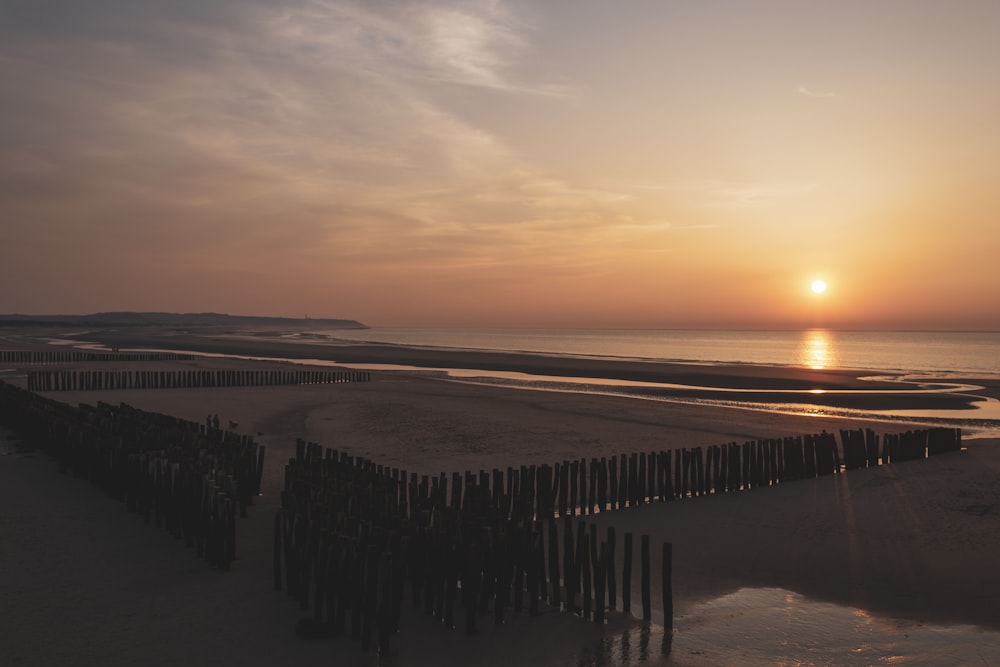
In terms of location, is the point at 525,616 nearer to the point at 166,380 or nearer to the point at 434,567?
the point at 434,567

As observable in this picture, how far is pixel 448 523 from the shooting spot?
30.6 feet

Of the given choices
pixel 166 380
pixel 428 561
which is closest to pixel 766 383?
pixel 166 380

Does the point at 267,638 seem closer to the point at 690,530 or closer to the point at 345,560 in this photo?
the point at 345,560

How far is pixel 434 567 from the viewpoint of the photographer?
902 cm

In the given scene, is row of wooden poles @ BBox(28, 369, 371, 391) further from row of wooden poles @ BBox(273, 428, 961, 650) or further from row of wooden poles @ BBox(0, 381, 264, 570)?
row of wooden poles @ BBox(273, 428, 961, 650)

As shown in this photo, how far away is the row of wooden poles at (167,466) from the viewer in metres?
11.1

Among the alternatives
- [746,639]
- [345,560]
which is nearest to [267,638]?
[345,560]

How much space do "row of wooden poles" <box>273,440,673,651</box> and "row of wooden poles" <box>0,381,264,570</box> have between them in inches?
66.4

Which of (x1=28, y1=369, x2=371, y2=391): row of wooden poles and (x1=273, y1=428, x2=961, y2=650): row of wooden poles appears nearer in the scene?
(x1=273, y1=428, x2=961, y2=650): row of wooden poles

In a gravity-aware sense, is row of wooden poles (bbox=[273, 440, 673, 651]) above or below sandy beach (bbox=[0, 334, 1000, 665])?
above

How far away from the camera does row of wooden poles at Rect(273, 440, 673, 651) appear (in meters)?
8.45

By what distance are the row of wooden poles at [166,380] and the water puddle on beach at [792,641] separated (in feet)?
115

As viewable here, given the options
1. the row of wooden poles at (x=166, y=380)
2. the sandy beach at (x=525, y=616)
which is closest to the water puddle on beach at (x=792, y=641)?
the sandy beach at (x=525, y=616)

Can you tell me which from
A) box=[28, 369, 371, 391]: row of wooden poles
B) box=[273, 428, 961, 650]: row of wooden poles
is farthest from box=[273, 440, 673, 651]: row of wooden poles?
box=[28, 369, 371, 391]: row of wooden poles
